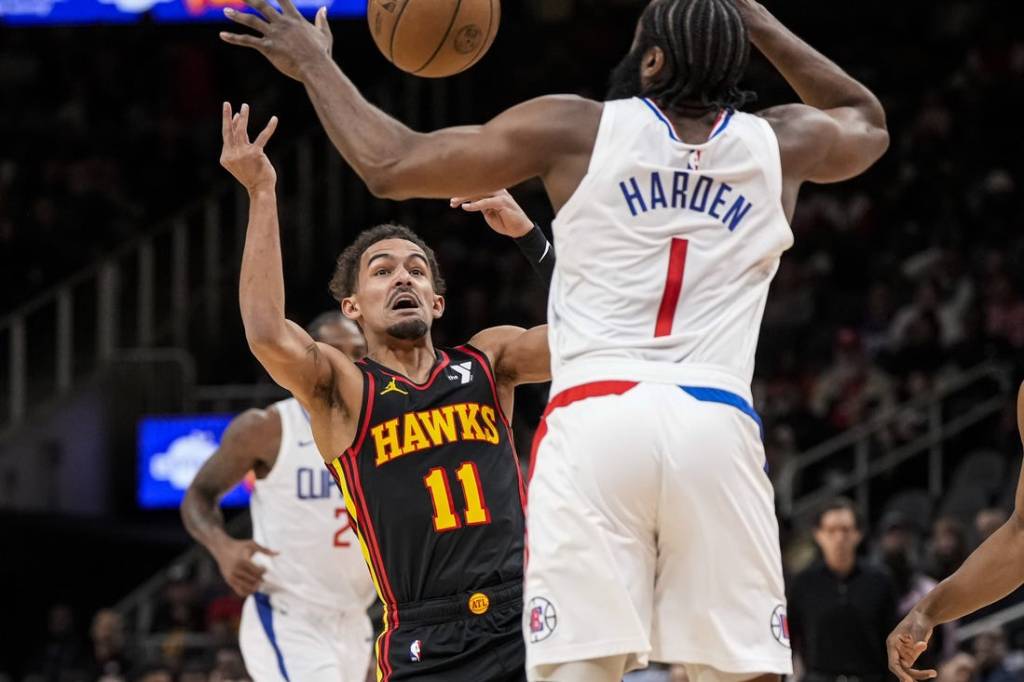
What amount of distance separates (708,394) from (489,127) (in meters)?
0.78

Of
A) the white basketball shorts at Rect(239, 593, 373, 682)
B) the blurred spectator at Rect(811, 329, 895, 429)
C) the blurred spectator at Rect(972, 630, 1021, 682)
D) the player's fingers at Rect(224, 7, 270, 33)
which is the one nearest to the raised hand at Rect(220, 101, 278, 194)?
the player's fingers at Rect(224, 7, 270, 33)

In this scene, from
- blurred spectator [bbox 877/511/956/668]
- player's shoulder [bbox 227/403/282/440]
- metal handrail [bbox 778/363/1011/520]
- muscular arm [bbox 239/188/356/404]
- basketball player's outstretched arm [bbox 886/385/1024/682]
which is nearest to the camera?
muscular arm [bbox 239/188/356/404]

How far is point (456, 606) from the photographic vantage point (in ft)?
16.5

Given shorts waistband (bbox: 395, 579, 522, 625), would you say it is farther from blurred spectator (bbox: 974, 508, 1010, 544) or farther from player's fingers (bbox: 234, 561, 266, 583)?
blurred spectator (bbox: 974, 508, 1010, 544)

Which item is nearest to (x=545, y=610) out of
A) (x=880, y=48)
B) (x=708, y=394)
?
(x=708, y=394)

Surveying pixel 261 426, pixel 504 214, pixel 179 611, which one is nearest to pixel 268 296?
pixel 504 214

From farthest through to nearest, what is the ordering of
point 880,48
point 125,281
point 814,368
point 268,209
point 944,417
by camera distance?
point 880,48
point 125,281
point 814,368
point 944,417
point 268,209

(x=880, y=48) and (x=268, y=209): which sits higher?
(x=880, y=48)

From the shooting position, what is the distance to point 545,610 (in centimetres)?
369

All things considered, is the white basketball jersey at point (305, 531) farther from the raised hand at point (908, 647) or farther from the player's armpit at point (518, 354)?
the raised hand at point (908, 647)

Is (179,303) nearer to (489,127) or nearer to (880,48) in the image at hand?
(880,48)

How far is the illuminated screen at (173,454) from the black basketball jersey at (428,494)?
34.0 ft

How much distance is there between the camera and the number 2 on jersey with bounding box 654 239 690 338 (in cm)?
375

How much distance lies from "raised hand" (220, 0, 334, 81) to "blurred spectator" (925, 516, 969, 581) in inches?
289
